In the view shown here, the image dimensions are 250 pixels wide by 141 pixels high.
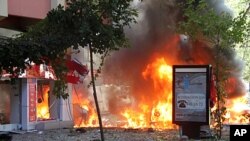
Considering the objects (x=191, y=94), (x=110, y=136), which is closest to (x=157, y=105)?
(x=110, y=136)

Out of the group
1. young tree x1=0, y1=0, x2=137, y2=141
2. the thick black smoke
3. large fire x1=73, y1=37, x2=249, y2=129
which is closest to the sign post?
young tree x1=0, y1=0, x2=137, y2=141

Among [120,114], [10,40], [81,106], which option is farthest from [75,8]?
[120,114]

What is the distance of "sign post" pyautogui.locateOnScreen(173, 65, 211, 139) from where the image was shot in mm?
12445

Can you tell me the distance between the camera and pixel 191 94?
12602mm

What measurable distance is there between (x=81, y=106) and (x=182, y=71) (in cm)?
852

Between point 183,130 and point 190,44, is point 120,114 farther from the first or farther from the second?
point 183,130

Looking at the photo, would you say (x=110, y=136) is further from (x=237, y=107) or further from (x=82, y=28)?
(x=237, y=107)

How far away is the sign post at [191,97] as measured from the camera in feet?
40.8

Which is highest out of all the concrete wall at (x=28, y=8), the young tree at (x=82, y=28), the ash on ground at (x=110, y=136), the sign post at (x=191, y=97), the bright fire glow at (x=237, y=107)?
the concrete wall at (x=28, y=8)

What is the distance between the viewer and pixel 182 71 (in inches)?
497

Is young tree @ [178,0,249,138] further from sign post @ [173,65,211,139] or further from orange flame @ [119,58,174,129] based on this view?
orange flame @ [119,58,174,129]

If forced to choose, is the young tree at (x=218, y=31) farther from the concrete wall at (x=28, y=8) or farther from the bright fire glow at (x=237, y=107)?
the bright fire glow at (x=237, y=107)

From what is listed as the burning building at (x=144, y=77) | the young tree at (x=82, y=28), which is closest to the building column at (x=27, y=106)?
the burning building at (x=144, y=77)

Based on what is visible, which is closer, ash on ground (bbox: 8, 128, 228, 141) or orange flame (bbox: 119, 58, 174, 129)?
ash on ground (bbox: 8, 128, 228, 141)
